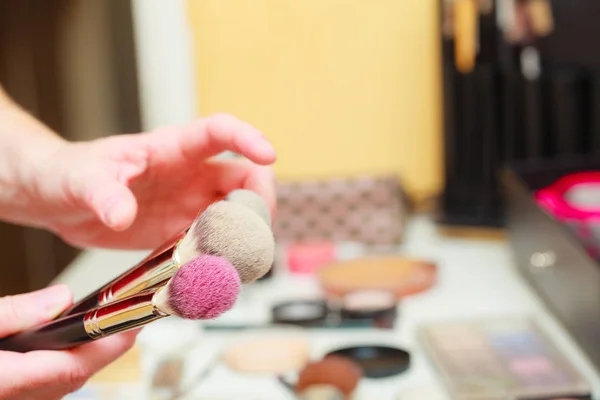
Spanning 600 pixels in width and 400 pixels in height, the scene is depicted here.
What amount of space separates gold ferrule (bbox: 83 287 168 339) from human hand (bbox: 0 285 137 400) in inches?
1.5

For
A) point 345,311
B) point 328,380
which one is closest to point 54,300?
point 328,380

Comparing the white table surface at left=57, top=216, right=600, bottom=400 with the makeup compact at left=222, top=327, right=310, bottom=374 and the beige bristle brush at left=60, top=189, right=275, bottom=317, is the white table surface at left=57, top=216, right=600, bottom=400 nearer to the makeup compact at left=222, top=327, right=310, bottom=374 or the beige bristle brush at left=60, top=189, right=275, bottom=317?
the makeup compact at left=222, top=327, right=310, bottom=374

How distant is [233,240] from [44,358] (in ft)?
0.54

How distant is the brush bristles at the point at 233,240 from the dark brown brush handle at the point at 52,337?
10 centimetres

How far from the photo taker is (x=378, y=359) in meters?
0.83

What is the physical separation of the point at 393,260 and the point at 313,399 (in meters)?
0.44

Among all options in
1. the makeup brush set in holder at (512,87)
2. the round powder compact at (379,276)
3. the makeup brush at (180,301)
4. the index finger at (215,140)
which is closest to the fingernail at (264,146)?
the index finger at (215,140)

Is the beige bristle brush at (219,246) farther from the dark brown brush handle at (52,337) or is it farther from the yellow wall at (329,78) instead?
the yellow wall at (329,78)

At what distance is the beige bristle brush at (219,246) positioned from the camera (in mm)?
444

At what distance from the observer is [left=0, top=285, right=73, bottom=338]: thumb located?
533 mm

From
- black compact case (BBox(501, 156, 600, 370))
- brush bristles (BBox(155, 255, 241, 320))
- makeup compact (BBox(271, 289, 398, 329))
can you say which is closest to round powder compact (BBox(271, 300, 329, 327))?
makeup compact (BBox(271, 289, 398, 329))

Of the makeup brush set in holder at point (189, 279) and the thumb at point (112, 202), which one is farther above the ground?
the thumb at point (112, 202)

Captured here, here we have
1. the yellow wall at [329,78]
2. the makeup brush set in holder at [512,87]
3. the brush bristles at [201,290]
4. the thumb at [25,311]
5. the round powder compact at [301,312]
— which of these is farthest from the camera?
the yellow wall at [329,78]

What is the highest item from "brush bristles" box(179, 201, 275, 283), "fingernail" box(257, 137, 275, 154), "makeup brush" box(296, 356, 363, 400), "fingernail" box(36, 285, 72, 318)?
"fingernail" box(257, 137, 275, 154)
